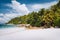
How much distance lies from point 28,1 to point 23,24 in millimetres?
493

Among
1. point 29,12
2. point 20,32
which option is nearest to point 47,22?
point 29,12

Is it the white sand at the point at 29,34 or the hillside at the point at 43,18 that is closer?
the white sand at the point at 29,34

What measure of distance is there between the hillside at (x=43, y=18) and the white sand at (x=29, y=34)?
0.21 metres

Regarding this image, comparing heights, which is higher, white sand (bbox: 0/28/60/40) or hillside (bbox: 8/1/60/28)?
hillside (bbox: 8/1/60/28)

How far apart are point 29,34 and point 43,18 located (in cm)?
58

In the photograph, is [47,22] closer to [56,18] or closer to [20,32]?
[56,18]

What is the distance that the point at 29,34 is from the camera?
9.86 ft

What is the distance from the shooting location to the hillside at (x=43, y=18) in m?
3.29

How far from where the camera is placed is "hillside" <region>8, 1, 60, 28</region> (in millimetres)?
3291

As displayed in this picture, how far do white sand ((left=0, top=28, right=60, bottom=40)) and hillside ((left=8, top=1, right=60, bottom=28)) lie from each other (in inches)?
8.1

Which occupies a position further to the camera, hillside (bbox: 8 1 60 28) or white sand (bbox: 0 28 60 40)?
hillside (bbox: 8 1 60 28)

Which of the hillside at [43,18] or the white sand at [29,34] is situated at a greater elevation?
the hillside at [43,18]

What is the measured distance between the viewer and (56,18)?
11.3 ft

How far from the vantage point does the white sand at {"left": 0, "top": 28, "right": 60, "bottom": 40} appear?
2877 mm
